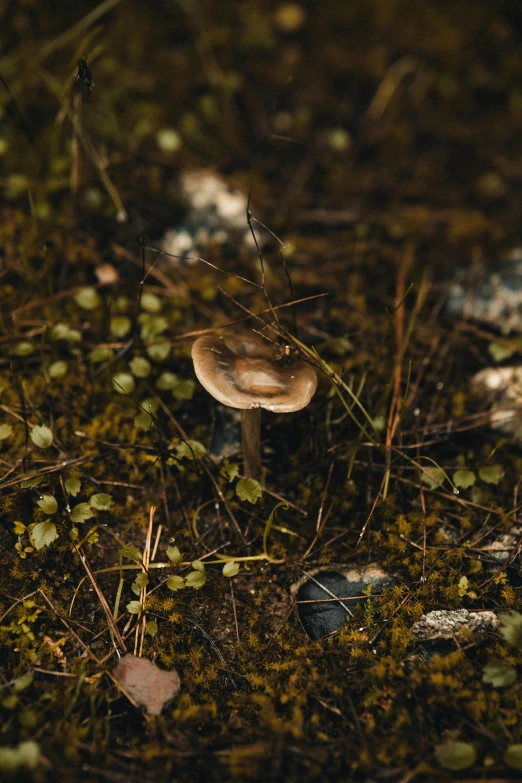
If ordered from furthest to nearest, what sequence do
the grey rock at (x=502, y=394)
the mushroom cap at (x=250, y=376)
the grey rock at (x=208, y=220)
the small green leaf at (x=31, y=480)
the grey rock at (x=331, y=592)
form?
the grey rock at (x=208, y=220) → the grey rock at (x=502, y=394) → the small green leaf at (x=31, y=480) → the grey rock at (x=331, y=592) → the mushroom cap at (x=250, y=376)

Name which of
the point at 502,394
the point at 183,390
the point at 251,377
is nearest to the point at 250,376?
the point at 251,377

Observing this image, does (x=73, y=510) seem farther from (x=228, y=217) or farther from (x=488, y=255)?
(x=488, y=255)

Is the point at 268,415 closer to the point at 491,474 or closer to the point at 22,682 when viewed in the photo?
the point at 491,474

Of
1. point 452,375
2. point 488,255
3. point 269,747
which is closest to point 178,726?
point 269,747

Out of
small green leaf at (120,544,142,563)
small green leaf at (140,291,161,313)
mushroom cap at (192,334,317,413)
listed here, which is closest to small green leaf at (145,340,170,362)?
small green leaf at (140,291,161,313)

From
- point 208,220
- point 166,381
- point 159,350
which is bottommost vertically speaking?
point 166,381

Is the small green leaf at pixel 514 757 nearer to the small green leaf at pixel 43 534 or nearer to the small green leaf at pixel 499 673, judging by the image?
the small green leaf at pixel 499 673

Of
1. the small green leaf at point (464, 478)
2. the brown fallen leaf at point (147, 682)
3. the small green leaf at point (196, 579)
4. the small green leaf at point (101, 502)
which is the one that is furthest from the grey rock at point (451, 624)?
the small green leaf at point (101, 502)
